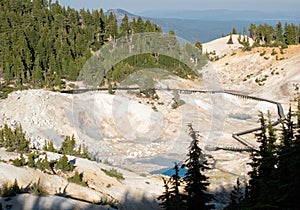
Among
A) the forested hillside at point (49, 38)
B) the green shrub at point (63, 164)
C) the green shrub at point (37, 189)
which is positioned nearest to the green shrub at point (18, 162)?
the green shrub at point (63, 164)

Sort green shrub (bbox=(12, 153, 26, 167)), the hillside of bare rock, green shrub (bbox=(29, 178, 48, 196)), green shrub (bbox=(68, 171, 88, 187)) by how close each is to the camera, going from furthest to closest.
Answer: the hillside of bare rock → green shrub (bbox=(68, 171, 88, 187)) → green shrub (bbox=(12, 153, 26, 167)) → green shrub (bbox=(29, 178, 48, 196))

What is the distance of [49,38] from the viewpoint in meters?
87.9

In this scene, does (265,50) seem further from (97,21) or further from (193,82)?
(97,21)

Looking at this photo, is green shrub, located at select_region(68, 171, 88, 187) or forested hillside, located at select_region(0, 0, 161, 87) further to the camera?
forested hillside, located at select_region(0, 0, 161, 87)

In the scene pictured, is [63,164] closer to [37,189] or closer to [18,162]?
[18,162]

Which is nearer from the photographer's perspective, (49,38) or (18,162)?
(18,162)

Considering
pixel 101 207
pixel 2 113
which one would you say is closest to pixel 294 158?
pixel 101 207

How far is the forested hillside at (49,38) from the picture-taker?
255 feet

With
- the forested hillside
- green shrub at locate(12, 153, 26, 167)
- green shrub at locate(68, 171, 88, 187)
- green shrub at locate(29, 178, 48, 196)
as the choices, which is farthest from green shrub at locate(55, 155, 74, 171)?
the forested hillside

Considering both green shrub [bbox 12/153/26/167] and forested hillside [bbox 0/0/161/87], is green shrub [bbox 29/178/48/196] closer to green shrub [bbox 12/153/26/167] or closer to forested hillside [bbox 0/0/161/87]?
green shrub [bbox 12/153/26/167]

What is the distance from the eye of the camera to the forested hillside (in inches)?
3065

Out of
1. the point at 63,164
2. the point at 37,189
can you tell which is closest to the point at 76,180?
the point at 63,164

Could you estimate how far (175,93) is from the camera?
69.4 meters

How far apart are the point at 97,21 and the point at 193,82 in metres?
35.4
